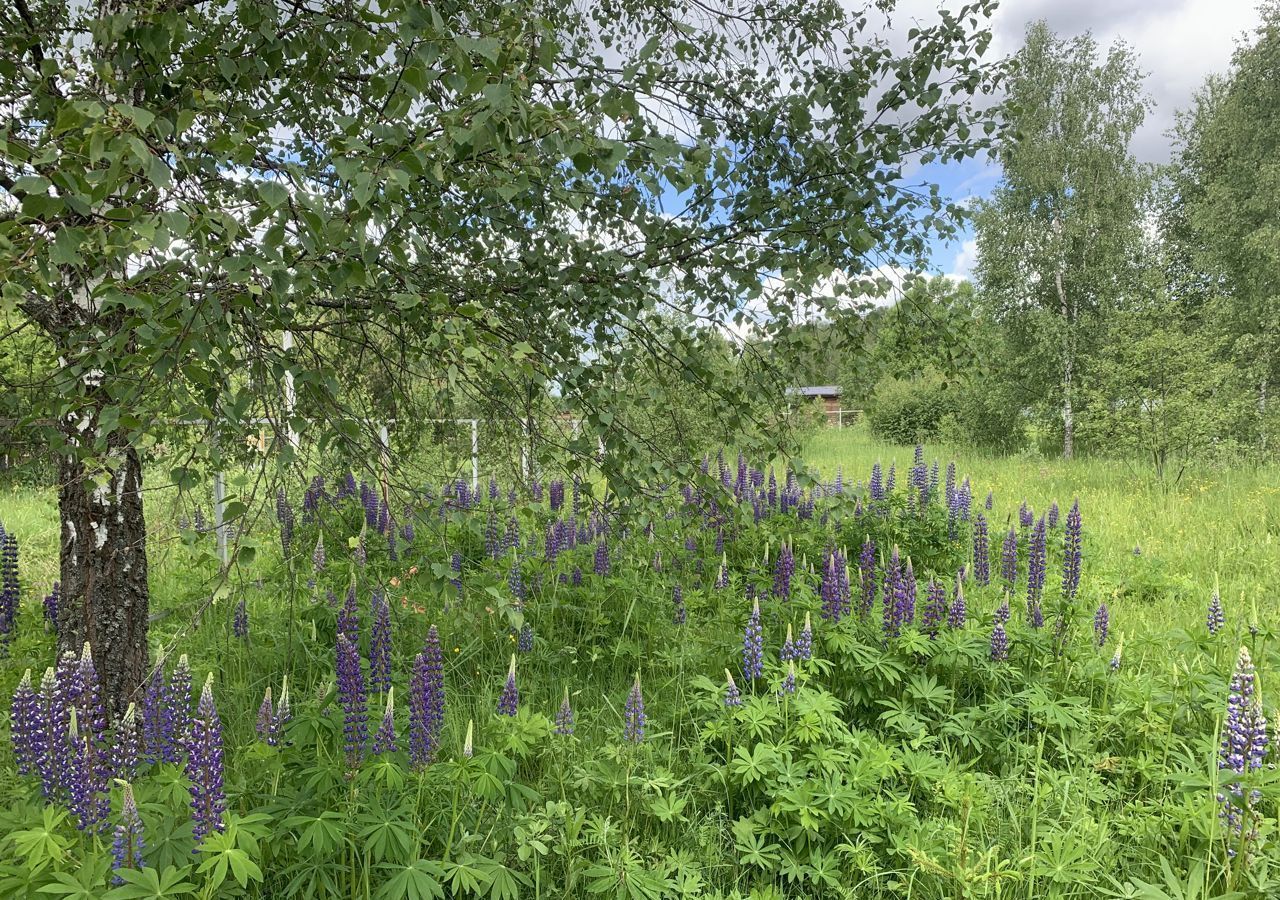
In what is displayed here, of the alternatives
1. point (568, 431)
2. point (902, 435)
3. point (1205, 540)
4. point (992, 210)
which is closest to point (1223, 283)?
point (992, 210)

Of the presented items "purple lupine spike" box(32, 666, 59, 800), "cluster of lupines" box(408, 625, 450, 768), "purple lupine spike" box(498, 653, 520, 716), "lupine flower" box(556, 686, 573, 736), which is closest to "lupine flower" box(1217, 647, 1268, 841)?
"lupine flower" box(556, 686, 573, 736)

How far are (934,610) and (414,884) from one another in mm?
2699

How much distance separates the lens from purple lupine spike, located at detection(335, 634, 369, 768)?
236cm

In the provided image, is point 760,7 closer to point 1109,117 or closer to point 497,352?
point 497,352

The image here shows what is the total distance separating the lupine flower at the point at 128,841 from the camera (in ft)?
5.82

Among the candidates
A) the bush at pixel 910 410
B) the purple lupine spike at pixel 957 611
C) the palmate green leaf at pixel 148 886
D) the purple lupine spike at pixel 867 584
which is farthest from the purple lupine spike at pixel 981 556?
the bush at pixel 910 410

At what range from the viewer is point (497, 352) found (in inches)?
85.7

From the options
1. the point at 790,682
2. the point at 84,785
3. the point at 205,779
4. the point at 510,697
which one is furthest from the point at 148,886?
the point at 790,682

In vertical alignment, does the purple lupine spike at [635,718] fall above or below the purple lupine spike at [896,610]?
below

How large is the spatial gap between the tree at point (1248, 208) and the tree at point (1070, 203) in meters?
2.58

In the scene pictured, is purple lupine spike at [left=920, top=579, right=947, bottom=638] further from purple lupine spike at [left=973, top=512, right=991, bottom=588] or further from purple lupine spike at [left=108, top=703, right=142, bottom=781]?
purple lupine spike at [left=108, top=703, right=142, bottom=781]

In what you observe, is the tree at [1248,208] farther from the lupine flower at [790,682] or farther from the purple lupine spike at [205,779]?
the purple lupine spike at [205,779]

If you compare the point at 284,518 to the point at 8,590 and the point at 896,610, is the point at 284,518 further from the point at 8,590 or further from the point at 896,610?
the point at 896,610

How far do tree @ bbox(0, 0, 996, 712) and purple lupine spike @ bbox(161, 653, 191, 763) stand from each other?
70 centimetres
